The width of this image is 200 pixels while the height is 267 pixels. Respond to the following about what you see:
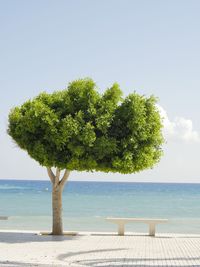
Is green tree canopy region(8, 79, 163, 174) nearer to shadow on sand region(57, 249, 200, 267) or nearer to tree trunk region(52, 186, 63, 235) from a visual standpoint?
tree trunk region(52, 186, 63, 235)

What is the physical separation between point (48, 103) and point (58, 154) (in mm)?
Answer: 1890

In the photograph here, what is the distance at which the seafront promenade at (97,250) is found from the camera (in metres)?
14.9

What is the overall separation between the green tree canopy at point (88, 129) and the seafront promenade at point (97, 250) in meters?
2.46

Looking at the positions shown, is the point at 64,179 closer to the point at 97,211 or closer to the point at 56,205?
the point at 56,205

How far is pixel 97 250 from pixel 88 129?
14.6ft

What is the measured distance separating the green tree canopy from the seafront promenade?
246cm

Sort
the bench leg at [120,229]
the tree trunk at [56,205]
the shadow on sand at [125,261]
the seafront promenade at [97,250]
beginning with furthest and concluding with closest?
the bench leg at [120,229] → the tree trunk at [56,205] → the seafront promenade at [97,250] → the shadow on sand at [125,261]

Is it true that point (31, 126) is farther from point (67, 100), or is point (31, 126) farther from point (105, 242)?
point (105, 242)

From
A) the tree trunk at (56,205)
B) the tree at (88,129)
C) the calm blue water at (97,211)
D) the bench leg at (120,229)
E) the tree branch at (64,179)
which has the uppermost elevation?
the tree at (88,129)

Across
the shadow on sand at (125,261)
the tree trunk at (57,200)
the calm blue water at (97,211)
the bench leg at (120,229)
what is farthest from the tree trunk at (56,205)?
the calm blue water at (97,211)

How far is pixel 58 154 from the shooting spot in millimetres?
20734

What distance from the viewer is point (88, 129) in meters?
20.4

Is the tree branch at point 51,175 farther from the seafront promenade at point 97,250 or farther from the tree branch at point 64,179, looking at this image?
the seafront promenade at point 97,250

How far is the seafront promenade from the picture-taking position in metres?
14.9
